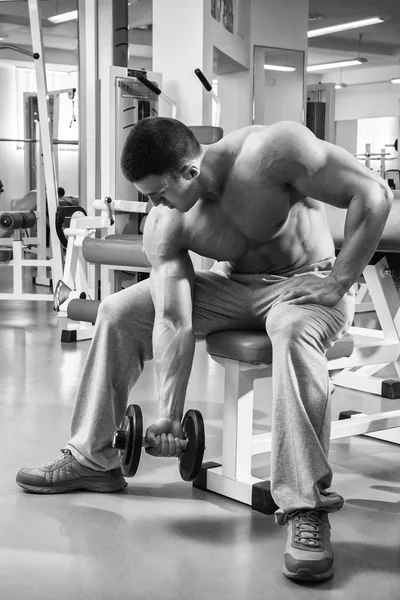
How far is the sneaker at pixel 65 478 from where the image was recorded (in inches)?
84.6

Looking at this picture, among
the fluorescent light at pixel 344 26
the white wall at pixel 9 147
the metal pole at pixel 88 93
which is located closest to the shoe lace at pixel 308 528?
the metal pole at pixel 88 93

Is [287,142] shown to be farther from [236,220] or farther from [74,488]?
[74,488]

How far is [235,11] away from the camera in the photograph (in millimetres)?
7426

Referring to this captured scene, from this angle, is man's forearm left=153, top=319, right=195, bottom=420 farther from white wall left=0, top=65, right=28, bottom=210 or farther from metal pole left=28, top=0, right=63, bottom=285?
white wall left=0, top=65, right=28, bottom=210

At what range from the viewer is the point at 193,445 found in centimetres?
188

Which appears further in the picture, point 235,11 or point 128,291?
point 235,11

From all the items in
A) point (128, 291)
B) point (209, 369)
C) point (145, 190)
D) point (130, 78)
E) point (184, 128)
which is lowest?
point (209, 369)

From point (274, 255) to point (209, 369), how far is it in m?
1.84

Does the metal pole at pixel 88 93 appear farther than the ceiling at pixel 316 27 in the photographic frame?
No

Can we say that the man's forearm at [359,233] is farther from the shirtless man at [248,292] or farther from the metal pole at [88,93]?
the metal pole at [88,93]

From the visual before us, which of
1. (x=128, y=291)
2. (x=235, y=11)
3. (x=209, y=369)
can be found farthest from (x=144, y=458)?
(x=235, y=11)

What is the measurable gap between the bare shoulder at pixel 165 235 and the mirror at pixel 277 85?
20.8ft

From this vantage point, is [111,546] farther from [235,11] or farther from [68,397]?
[235,11]

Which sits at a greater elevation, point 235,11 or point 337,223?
point 235,11
